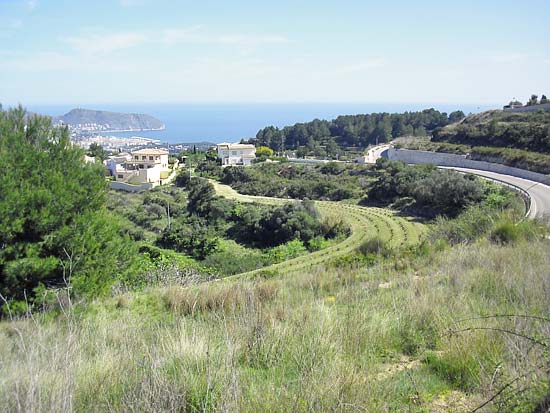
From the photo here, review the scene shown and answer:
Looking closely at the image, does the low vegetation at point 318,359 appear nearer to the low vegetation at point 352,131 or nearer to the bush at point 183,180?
the bush at point 183,180

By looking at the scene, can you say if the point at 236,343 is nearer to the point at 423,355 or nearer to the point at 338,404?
the point at 338,404

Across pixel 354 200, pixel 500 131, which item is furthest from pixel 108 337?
pixel 500 131

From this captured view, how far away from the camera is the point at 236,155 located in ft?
190

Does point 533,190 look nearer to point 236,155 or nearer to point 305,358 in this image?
point 305,358

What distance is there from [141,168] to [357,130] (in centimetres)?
3773

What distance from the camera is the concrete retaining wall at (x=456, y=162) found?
31025 millimetres

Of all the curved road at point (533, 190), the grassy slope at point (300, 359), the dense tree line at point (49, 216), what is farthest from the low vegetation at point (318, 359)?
the curved road at point (533, 190)

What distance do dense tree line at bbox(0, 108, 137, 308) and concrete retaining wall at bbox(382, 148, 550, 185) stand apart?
27266 mm

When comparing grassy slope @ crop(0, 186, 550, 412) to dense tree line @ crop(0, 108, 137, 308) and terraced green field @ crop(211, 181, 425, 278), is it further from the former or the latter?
terraced green field @ crop(211, 181, 425, 278)

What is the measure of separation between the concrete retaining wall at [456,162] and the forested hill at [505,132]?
3.57 meters

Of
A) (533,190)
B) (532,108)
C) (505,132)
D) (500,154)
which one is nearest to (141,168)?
(500,154)

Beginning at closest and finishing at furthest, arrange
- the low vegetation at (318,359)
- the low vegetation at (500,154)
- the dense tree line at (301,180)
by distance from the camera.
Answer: the low vegetation at (318,359) → the low vegetation at (500,154) → the dense tree line at (301,180)

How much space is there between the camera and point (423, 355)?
328 centimetres

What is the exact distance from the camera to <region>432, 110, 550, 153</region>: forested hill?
121 feet
